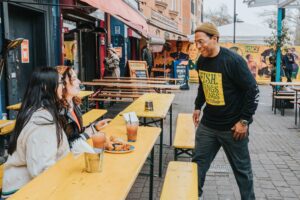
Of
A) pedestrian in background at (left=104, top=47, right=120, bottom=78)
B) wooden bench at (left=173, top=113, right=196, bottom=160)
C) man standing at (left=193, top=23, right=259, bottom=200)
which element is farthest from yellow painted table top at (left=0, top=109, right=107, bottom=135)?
pedestrian in background at (left=104, top=47, right=120, bottom=78)

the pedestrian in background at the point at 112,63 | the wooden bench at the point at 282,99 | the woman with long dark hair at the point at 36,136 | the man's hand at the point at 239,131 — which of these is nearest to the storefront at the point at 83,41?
the pedestrian in background at the point at 112,63

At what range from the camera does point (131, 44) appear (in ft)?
62.2

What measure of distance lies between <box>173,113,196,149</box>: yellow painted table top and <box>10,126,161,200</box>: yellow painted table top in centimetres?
164

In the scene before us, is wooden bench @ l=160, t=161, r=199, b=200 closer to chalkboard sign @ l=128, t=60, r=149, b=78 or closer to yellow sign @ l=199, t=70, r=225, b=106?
yellow sign @ l=199, t=70, r=225, b=106

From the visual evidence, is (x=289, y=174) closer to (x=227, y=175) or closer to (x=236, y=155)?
(x=227, y=175)

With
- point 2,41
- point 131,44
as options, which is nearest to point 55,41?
point 2,41

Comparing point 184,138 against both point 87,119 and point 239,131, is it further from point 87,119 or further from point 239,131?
point 87,119

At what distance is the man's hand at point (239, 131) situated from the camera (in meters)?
3.54

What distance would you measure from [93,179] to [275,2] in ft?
37.8

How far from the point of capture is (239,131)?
3.56 metres

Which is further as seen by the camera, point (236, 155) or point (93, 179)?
point (236, 155)

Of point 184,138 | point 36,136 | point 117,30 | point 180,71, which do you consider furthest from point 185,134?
point 180,71

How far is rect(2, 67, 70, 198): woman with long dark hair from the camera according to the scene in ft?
8.73

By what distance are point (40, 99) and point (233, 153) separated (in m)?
1.84
